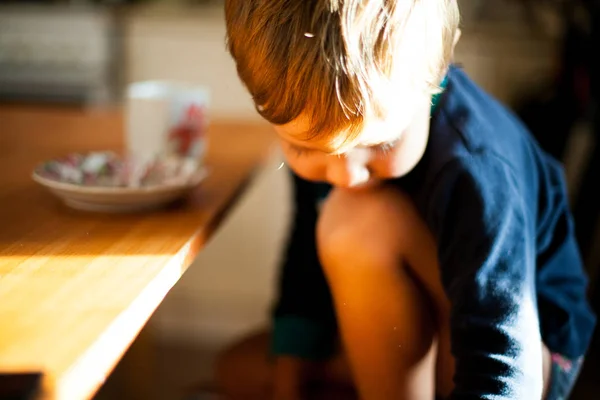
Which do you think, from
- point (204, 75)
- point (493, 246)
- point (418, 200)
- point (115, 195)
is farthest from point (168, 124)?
point (204, 75)

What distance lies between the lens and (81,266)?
21.6 inches

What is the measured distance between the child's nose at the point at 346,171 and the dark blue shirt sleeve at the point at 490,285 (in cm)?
8

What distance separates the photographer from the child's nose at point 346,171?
614mm

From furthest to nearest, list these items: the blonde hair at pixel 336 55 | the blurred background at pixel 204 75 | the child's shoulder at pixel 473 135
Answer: the blurred background at pixel 204 75, the child's shoulder at pixel 473 135, the blonde hair at pixel 336 55

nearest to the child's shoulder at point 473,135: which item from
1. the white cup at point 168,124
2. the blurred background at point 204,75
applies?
the white cup at point 168,124

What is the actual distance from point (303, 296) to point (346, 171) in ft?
1.21

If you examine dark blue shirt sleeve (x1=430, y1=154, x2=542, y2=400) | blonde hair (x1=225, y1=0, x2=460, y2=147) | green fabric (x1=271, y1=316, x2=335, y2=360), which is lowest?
green fabric (x1=271, y1=316, x2=335, y2=360)

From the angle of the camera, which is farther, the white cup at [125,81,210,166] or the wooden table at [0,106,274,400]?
the white cup at [125,81,210,166]

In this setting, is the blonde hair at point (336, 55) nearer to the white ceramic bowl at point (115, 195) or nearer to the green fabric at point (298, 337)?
the white ceramic bowl at point (115, 195)

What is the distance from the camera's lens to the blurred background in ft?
5.30

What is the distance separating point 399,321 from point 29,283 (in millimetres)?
355

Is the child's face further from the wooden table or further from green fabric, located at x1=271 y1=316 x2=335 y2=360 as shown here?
green fabric, located at x1=271 y1=316 x2=335 y2=360

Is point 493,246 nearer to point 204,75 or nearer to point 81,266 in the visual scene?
point 81,266

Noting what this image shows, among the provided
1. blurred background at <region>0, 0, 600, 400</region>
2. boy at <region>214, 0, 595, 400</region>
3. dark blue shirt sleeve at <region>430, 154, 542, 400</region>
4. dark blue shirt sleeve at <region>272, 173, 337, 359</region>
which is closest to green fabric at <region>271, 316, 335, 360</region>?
dark blue shirt sleeve at <region>272, 173, 337, 359</region>
